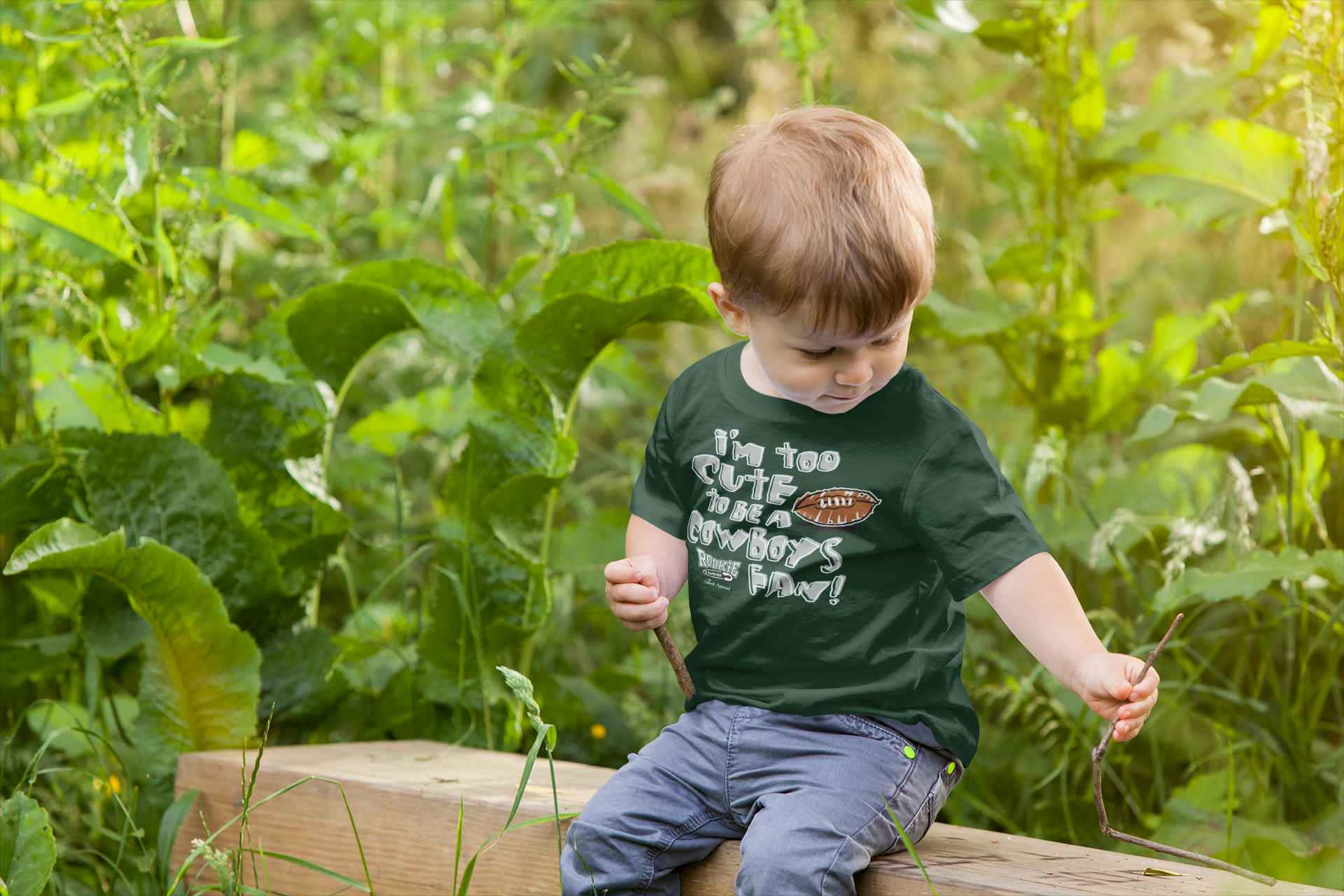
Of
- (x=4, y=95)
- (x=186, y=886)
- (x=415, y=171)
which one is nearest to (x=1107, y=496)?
(x=186, y=886)

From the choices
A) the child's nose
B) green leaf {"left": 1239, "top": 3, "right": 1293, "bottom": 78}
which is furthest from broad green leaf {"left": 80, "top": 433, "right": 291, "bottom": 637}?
green leaf {"left": 1239, "top": 3, "right": 1293, "bottom": 78}

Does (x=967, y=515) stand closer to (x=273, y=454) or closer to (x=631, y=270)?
(x=631, y=270)

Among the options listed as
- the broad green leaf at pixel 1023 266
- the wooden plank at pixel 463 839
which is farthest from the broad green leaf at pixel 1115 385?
the wooden plank at pixel 463 839

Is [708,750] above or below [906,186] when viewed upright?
below

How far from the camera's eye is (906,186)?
118 cm

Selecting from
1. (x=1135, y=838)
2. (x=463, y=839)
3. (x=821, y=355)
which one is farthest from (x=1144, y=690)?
(x=463, y=839)

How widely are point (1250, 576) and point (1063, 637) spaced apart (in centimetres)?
57

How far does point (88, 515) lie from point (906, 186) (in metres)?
1.40

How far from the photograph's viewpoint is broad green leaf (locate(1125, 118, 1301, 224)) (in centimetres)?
185

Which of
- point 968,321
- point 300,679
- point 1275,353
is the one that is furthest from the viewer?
point 968,321

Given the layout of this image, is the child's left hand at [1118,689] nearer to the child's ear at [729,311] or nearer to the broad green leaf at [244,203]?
the child's ear at [729,311]

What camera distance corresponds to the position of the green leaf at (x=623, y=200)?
1.76 metres

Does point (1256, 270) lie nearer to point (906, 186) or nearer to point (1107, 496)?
point (1107, 496)

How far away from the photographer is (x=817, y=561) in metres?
1.29
